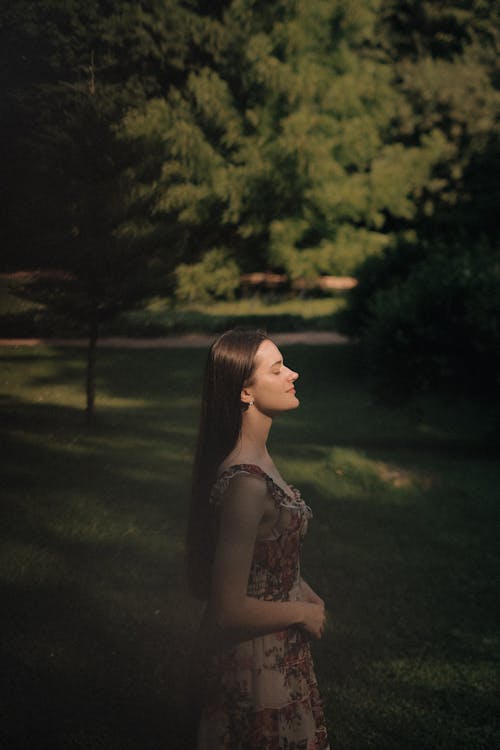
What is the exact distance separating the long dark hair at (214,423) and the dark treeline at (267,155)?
701 centimetres

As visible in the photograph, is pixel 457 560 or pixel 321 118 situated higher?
pixel 321 118

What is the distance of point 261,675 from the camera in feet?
8.00

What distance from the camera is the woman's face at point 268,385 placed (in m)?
2.42

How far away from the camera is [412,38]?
3597 centimetres

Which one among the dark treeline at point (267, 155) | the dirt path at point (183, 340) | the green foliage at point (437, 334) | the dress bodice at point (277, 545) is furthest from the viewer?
the dirt path at point (183, 340)

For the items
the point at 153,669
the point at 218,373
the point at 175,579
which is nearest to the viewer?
the point at 218,373

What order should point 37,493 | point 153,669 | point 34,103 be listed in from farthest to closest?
1. point 34,103
2. point 37,493
3. point 153,669

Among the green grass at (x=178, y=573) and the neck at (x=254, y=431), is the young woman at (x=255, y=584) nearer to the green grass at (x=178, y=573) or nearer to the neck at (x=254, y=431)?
the neck at (x=254, y=431)

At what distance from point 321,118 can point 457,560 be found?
2079cm

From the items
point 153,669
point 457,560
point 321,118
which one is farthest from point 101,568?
point 321,118

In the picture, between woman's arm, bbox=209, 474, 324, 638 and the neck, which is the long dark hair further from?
woman's arm, bbox=209, 474, 324, 638

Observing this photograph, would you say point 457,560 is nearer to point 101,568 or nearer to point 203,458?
point 101,568

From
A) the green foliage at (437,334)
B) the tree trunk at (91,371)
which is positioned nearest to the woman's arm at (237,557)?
the tree trunk at (91,371)

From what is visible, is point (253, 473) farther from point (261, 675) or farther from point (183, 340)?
point (183, 340)
